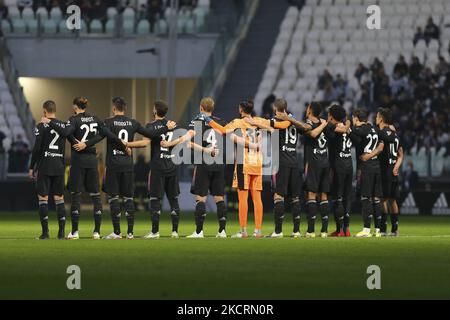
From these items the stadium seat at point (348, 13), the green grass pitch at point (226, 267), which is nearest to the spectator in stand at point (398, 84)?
the stadium seat at point (348, 13)

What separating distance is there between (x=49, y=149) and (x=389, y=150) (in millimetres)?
6196

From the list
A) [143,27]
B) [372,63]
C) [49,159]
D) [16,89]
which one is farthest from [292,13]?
[49,159]

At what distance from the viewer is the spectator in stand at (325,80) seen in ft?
154

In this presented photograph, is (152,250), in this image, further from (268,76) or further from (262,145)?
(268,76)

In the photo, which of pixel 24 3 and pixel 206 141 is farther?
pixel 24 3

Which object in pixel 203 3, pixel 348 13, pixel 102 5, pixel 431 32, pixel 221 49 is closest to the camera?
pixel 431 32

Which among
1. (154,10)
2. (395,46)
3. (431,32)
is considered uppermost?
(154,10)

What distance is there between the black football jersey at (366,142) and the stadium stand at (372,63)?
14923 mm

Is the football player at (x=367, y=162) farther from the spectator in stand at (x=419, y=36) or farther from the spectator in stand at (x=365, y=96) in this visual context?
the spectator in stand at (x=419, y=36)

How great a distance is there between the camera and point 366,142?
1034 inches

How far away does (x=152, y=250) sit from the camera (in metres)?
22.2

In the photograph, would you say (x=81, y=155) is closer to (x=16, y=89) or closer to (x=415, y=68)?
(x=415, y=68)
